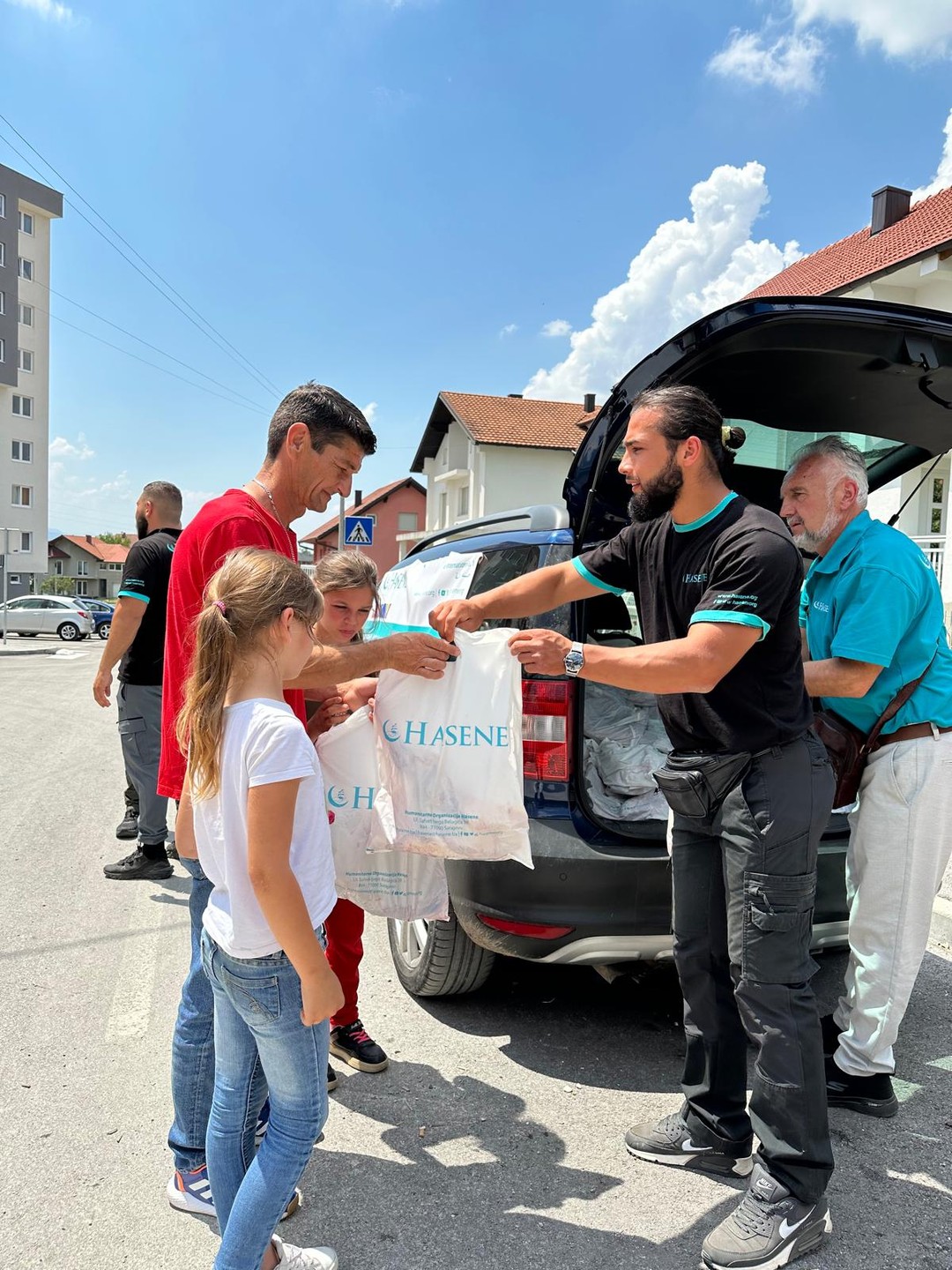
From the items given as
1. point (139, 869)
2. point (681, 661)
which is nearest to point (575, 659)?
point (681, 661)

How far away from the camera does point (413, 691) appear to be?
8.53ft

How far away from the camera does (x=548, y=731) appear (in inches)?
114

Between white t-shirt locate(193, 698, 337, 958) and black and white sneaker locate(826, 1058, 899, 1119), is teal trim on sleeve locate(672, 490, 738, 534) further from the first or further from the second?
black and white sneaker locate(826, 1058, 899, 1119)

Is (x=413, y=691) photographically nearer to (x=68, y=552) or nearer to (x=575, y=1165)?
(x=575, y=1165)

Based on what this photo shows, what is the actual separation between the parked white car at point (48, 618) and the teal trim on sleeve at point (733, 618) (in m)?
33.8

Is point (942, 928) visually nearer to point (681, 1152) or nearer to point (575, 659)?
point (681, 1152)

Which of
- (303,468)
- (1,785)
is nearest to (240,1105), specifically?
(303,468)

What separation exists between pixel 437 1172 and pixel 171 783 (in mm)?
1350

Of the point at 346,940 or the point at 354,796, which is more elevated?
the point at 354,796

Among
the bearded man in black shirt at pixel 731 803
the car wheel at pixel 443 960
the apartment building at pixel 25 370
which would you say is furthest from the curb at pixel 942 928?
the apartment building at pixel 25 370

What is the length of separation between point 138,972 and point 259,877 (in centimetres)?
253

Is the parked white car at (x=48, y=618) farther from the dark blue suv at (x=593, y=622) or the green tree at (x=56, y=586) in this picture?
the dark blue suv at (x=593, y=622)

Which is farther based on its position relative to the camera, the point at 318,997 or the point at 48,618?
the point at 48,618

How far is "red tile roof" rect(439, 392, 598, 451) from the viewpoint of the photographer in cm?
3412
